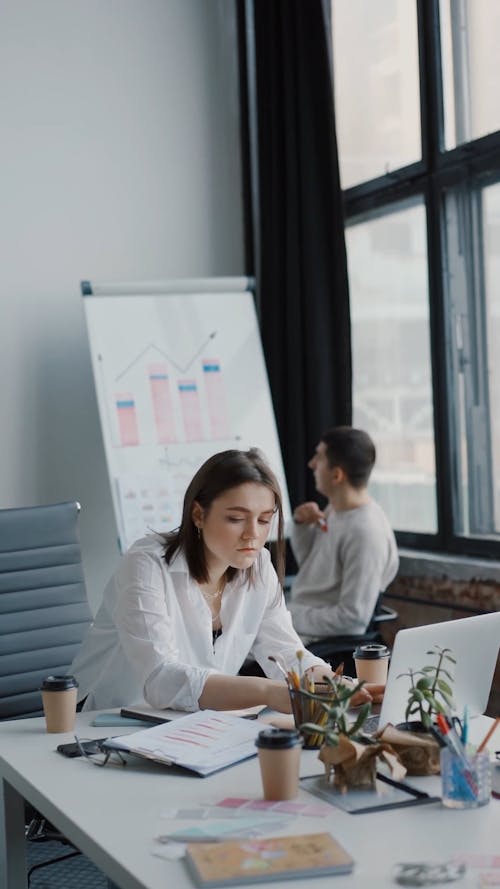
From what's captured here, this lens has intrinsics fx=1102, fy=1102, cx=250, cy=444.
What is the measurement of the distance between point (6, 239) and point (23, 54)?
0.71 m

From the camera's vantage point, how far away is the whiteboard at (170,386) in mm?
3963

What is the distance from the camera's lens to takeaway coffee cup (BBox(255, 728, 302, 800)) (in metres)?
1.53

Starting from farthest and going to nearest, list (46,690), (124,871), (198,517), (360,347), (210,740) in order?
1. (360,347)
2. (198,517)
3. (46,690)
4. (210,740)
5. (124,871)

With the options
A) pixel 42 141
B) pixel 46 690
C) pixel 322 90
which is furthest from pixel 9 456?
pixel 46 690

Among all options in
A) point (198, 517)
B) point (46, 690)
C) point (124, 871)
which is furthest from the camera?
point (198, 517)

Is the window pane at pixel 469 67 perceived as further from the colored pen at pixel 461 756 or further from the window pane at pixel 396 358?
the colored pen at pixel 461 756

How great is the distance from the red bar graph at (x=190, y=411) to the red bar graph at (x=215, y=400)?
0.18 feet

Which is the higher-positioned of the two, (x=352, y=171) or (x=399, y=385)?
(x=352, y=171)

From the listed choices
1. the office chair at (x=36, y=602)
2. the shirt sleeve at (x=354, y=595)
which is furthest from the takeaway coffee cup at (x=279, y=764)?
the shirt sleeve at (x=354, y=595)

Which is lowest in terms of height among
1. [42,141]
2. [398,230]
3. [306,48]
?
[398,230]

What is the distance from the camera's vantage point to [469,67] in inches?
147

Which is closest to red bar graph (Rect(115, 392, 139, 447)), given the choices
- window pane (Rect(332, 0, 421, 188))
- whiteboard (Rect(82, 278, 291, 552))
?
whiteboard (Rect(82, 278, 291, 552))

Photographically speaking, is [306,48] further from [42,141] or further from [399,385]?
[399,385]

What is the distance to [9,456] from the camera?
4.12 metres
